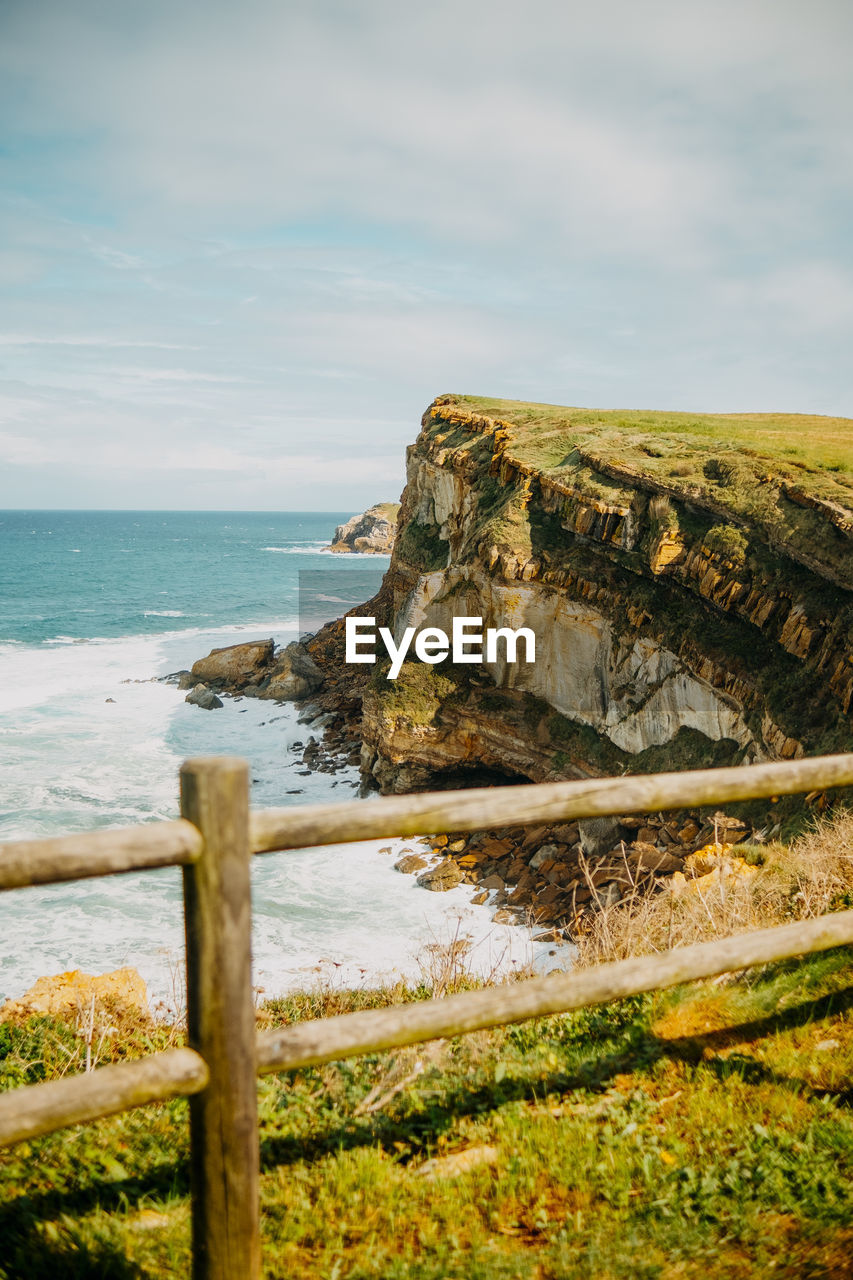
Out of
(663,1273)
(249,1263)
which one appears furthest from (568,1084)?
(249,1263)

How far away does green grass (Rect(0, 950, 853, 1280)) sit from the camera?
288 centimetres

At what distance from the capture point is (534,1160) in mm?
3377

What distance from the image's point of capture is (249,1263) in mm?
2631

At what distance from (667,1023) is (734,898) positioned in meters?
2.43

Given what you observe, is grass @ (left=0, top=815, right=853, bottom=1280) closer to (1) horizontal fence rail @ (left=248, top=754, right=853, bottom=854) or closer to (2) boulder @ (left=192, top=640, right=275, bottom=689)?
(1) horizontal fence rail @ (left=248, top=754, right=853, bottom=854)

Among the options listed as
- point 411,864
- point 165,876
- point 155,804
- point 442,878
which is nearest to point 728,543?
point 442,878

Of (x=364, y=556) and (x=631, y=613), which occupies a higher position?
(x=364, y=556)

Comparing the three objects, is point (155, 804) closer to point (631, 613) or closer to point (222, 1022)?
point (631, 613)

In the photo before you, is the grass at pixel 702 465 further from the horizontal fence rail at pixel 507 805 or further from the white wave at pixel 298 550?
the white wave at pixel 298 550

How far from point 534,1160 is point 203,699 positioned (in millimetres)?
38202

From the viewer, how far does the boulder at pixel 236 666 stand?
43000 millimetres

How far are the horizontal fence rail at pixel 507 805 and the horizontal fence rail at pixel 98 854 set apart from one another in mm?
232

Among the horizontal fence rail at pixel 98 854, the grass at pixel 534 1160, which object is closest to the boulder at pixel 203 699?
the grass at pixel 534 1160

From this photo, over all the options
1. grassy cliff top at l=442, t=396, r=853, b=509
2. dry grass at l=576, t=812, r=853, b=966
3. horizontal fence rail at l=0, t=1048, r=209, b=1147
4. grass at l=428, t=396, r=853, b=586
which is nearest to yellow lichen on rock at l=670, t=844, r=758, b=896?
dry grass at l=576, t=812, r=853, b=966
